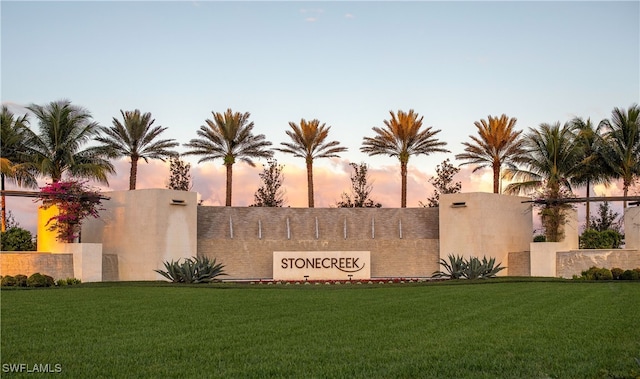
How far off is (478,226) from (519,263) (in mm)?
2701

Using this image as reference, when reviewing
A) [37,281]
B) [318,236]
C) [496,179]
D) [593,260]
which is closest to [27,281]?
[37,281]

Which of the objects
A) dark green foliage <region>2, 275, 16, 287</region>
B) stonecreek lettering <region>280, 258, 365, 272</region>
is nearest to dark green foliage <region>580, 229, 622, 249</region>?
stonecreek lettering <region>280, 258, 365, 272</region>

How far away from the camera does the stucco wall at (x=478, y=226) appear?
37.1 meters

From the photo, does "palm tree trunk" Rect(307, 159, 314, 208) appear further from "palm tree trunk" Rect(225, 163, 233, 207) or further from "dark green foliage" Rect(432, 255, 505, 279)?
"dark green foliage" Rect(432, 255, 505, 279)

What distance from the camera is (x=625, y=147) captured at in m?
44.1

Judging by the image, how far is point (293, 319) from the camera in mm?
13445

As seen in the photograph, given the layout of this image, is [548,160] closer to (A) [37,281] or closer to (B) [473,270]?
(B) [473,270]

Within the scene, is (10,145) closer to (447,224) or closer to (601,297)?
(447,224)

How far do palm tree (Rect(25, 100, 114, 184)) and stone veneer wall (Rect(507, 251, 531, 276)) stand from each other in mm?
22691

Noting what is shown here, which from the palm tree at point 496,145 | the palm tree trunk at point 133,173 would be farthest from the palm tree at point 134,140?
the palm tree at point 496,145

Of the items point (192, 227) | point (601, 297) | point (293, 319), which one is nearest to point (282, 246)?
point (192, 227)

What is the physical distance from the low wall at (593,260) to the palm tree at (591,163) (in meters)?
11.5

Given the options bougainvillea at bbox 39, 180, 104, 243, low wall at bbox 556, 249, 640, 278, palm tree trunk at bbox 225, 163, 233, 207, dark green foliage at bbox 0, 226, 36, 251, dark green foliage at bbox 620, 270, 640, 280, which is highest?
palm tree trunk at bbox 225, 163, 233, 207

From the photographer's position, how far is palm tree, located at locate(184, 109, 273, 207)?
1761 inches
